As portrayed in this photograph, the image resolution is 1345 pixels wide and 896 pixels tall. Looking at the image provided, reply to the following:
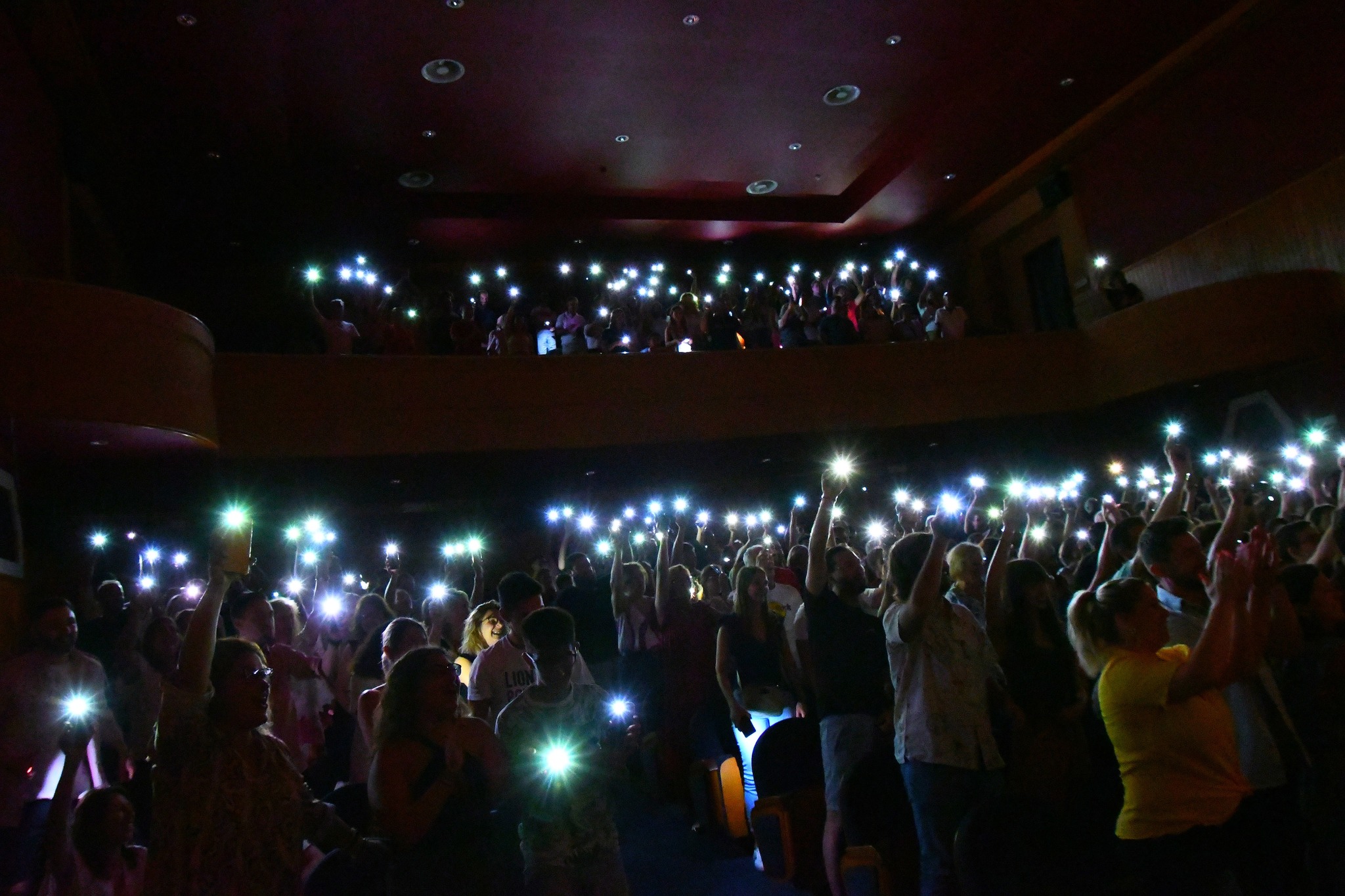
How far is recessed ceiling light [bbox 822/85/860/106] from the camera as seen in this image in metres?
9.61

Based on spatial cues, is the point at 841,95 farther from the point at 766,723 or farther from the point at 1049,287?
the point at 766,723

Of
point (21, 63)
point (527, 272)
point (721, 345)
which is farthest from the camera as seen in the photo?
point (527, 272)

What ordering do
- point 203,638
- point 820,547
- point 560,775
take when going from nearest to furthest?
1. point 203,638
2. point 560,775
3. point 820,547

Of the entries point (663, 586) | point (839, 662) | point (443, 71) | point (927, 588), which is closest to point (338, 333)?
point (443, 71)

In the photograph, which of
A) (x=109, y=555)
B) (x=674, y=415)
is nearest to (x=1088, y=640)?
(x=674, y=415)

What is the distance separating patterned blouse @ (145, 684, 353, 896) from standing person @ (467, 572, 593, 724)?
1.12 metres

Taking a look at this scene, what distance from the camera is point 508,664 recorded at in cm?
363

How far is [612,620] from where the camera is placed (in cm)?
561

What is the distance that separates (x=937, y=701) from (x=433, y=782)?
1622 mm

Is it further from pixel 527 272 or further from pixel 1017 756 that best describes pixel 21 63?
pixel 1017 756

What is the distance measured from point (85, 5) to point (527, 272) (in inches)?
255

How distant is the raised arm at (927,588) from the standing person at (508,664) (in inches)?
49.1

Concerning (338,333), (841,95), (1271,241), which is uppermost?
(841,95)

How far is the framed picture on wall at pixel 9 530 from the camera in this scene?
5.34m
